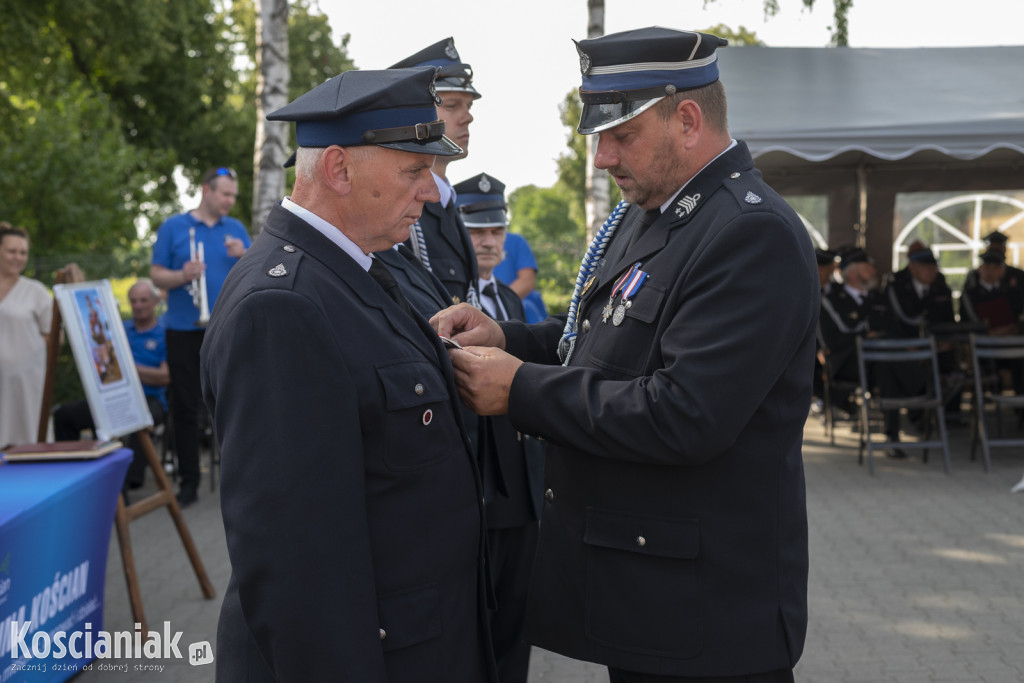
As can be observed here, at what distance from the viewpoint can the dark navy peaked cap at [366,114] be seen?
190 cm

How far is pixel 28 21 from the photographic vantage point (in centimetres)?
1675

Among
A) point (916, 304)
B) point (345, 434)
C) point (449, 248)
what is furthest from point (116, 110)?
point (345, 434)

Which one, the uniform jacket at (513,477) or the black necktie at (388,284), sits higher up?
the black necktie at (388,284)

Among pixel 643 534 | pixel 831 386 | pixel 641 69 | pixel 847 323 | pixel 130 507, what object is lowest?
pixel 831 386

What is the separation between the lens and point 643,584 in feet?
6.93

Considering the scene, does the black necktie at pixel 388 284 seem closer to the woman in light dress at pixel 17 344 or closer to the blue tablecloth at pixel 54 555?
the blue tablecloth at pixel 54 555

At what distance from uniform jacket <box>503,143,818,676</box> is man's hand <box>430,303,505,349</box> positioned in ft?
1.20

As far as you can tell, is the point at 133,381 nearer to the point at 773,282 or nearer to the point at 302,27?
the point at 773,282

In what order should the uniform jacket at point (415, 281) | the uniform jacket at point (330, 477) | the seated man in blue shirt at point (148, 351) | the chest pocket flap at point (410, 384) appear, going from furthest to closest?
the seated man in blue shirt at point (148, 351)
the uniform jacket at point (415, 281)
the chest pocket flap at point (410, 384)
the uniform jacket at point (330, 477)

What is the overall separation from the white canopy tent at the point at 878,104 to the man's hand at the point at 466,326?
5.35m

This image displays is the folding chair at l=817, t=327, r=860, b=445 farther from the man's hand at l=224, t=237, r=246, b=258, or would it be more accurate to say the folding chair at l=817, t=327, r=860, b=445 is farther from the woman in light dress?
the woman in light dress

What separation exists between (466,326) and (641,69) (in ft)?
2.67

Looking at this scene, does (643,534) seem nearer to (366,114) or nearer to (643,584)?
(643,584)

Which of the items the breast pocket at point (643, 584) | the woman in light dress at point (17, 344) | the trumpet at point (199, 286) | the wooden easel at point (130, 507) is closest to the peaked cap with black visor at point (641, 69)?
the breast pocket at point (643, 584)
